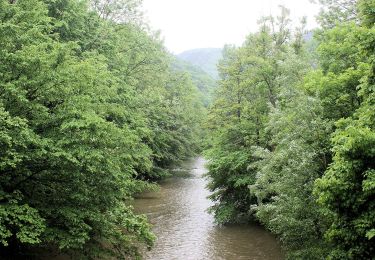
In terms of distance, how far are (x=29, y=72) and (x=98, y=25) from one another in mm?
16306

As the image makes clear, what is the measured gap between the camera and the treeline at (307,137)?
1066 cm

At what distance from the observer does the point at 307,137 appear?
1481cm

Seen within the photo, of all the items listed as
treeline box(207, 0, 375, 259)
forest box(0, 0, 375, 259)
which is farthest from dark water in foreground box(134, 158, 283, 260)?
forest box(0, 0, 375, 259)

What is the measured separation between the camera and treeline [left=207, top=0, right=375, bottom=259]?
10656 millimetres

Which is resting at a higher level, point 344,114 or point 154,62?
point 154,62

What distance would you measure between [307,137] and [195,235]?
35.4ft

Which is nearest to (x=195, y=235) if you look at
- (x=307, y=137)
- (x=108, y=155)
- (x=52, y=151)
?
(x=108, y=155)

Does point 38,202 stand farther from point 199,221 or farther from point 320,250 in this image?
point 199,221

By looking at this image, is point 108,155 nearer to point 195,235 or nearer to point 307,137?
point 307,137

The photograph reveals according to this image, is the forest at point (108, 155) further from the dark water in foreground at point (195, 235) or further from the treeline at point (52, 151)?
the dark water in foreground at point (195, 235)

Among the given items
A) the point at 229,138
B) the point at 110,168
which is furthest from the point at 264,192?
the point at 229,138

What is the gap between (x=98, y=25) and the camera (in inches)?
1136

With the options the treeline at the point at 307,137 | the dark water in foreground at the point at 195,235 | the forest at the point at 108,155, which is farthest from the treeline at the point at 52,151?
the treeline at the point at 307,137

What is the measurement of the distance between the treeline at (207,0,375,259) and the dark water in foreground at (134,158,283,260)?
1.41m
